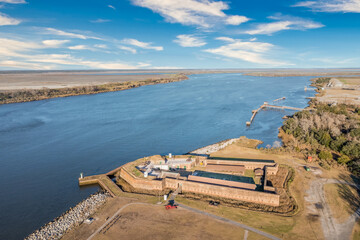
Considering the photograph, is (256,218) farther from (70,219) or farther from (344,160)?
(344,160)

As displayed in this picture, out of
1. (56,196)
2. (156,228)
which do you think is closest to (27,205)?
(56,196)

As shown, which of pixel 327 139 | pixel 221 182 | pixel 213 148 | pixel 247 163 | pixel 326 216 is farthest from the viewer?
pixel 213 148

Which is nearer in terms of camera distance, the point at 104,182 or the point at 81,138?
the point at 104,182

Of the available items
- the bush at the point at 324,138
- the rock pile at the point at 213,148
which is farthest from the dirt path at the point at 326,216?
the rock pile at the point at 213,148

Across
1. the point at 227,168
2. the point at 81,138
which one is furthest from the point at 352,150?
the point at 81,138

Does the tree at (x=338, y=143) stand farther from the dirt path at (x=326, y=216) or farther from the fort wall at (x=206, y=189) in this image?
the fort wall at (x=206, y=189)

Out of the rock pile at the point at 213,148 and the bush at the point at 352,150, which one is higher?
the bush at the point at 352,150

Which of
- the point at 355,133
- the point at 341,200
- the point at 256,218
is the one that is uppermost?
the point at 355,133
